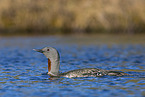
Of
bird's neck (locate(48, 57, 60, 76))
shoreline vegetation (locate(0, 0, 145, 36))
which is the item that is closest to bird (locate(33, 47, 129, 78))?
bird's neck (locate(48, 57, 60, 76))

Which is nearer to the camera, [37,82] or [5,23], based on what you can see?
[37,82]

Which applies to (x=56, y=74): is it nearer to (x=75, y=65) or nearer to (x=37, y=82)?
(x=37, y=82)

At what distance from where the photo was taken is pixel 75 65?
1902 cm

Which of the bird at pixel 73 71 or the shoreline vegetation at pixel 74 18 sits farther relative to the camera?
the shoreline vegetation at pixel 74 18

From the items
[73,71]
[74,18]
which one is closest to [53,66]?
[73,71]

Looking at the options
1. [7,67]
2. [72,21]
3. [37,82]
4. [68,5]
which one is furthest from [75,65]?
[68,5]

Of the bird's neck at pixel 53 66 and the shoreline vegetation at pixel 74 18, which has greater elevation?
the shoreline vegetation at pixel 74 18

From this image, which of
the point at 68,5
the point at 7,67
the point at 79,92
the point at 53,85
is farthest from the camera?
the point at 68,5

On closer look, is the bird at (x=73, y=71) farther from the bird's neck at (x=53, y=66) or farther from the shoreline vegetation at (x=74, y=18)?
the shoreline vegetation at (x=74, y=18)

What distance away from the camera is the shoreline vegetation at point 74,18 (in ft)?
153

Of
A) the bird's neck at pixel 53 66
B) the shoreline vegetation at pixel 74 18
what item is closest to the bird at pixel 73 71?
the bird's neck at pixel 53 66

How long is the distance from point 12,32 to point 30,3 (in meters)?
4.32

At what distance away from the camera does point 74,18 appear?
47.2 metres

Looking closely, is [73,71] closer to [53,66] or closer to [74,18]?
[53,66]
